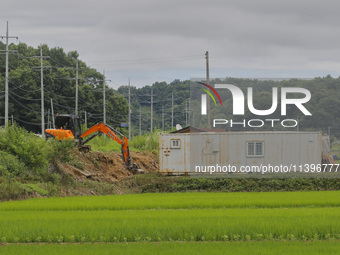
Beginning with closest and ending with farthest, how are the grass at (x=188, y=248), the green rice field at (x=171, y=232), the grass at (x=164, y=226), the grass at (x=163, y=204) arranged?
the grass at (x=188, y=248) < the green rice field at (x=171, y=232) < the grass at (x=164, y=226) < the grass at (x=163, y=204)

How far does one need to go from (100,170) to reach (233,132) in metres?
11.5

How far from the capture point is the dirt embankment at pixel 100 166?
39.3 meters

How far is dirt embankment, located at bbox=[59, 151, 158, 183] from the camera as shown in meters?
39.3

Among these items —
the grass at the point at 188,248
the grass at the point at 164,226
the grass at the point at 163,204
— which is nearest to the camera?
the grass at the point at 188,248

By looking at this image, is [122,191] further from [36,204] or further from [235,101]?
[36,204]

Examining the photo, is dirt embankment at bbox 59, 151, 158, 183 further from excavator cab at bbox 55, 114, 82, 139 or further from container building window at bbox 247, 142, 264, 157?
container building window at bbox 247, 142, 264, 157

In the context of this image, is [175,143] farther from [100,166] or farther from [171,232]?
[171,232]

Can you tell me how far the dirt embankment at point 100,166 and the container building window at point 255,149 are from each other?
9512 mm

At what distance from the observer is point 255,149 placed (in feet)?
125

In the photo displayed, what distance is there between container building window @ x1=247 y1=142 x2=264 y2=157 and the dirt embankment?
31.2 ft

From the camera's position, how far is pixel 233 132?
38.0m

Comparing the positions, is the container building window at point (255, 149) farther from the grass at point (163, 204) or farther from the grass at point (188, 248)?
the grass at point (188, 248)

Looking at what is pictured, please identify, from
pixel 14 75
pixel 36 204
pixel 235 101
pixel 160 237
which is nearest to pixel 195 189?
pixel 235 101

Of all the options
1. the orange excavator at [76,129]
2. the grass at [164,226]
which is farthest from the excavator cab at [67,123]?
the grass at [164,226]
